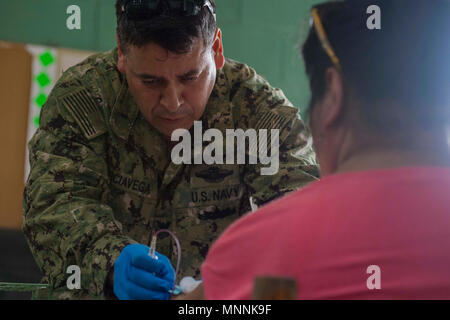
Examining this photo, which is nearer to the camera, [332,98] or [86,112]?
[332,98]

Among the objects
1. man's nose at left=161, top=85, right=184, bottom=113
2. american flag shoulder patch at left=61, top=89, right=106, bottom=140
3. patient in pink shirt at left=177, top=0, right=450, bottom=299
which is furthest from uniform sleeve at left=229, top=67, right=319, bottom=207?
patient in pink shirt at left=177, top=0, right=450, bottom=299

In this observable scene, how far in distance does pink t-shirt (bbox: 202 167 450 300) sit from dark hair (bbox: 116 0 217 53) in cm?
75

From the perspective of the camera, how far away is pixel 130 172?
5.63 ft

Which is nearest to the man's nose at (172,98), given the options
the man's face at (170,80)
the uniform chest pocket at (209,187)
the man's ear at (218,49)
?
the man's face at (170,80)

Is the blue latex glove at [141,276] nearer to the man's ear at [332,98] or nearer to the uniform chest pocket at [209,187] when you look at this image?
the uniform chest pocket at [209,187]

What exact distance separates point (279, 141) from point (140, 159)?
14.9 inches


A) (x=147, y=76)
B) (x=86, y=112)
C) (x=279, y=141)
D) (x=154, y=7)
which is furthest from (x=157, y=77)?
(x=279, y=141)

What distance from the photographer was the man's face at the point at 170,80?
4.74ft

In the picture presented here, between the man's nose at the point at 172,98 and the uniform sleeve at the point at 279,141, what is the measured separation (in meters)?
0.26

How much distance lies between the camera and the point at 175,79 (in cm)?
147

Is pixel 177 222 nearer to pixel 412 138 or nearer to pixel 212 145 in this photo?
pixel 212 145

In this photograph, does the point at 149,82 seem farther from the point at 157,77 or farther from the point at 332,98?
the point at 332,98

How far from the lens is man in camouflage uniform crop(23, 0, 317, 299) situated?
4.75 feet
